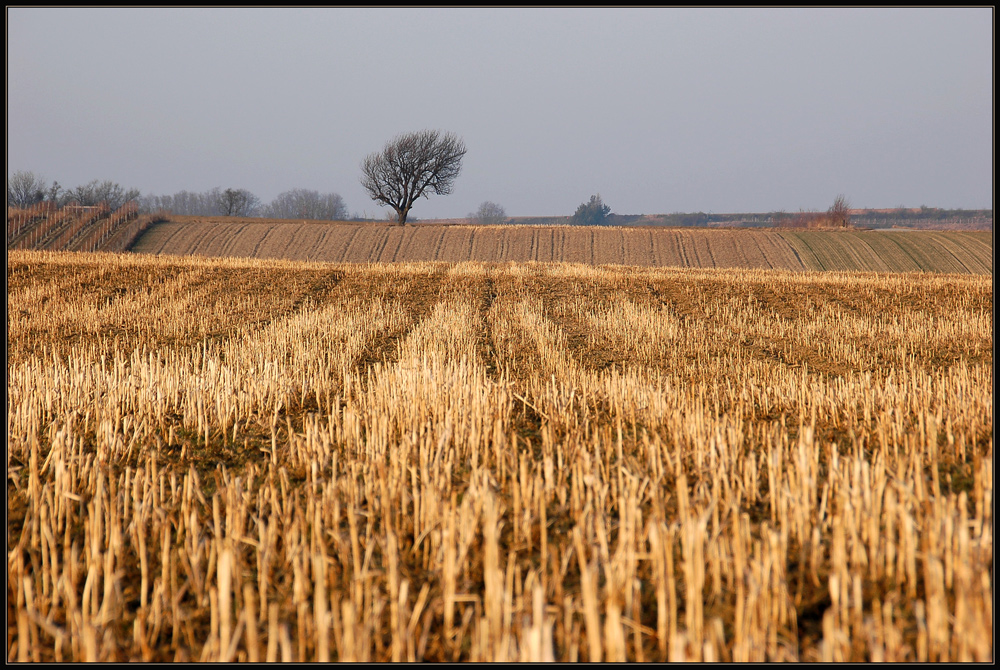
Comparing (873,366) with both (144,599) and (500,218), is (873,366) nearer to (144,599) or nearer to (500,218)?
(144,599)

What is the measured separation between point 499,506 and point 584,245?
149 ft

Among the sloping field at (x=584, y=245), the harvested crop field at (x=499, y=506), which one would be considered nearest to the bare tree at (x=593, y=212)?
the sloping field at (x=584, y=245)

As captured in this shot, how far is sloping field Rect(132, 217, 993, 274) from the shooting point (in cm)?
4284

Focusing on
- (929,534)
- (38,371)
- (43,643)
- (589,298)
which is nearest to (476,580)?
(43,643)

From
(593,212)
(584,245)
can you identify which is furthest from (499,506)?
(593,212)

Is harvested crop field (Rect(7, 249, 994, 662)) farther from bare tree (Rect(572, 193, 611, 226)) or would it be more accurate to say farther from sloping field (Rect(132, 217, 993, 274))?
bare tree (Rect(572, 193, 611, 226))

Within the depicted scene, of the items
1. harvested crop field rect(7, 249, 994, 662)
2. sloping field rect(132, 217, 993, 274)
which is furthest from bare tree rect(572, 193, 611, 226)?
harvested crop field rect(7, 249, 994, 662)

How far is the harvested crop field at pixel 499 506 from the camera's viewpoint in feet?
8.07

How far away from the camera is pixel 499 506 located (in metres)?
3.61

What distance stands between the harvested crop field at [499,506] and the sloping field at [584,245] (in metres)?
35.0

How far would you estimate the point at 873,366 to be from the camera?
29.6 ft

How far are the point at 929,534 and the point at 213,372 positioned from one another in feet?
22.7

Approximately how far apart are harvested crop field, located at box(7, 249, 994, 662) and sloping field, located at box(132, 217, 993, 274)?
35.0 metres

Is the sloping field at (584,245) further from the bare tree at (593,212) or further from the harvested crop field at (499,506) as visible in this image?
the bare tree at (593,212)
